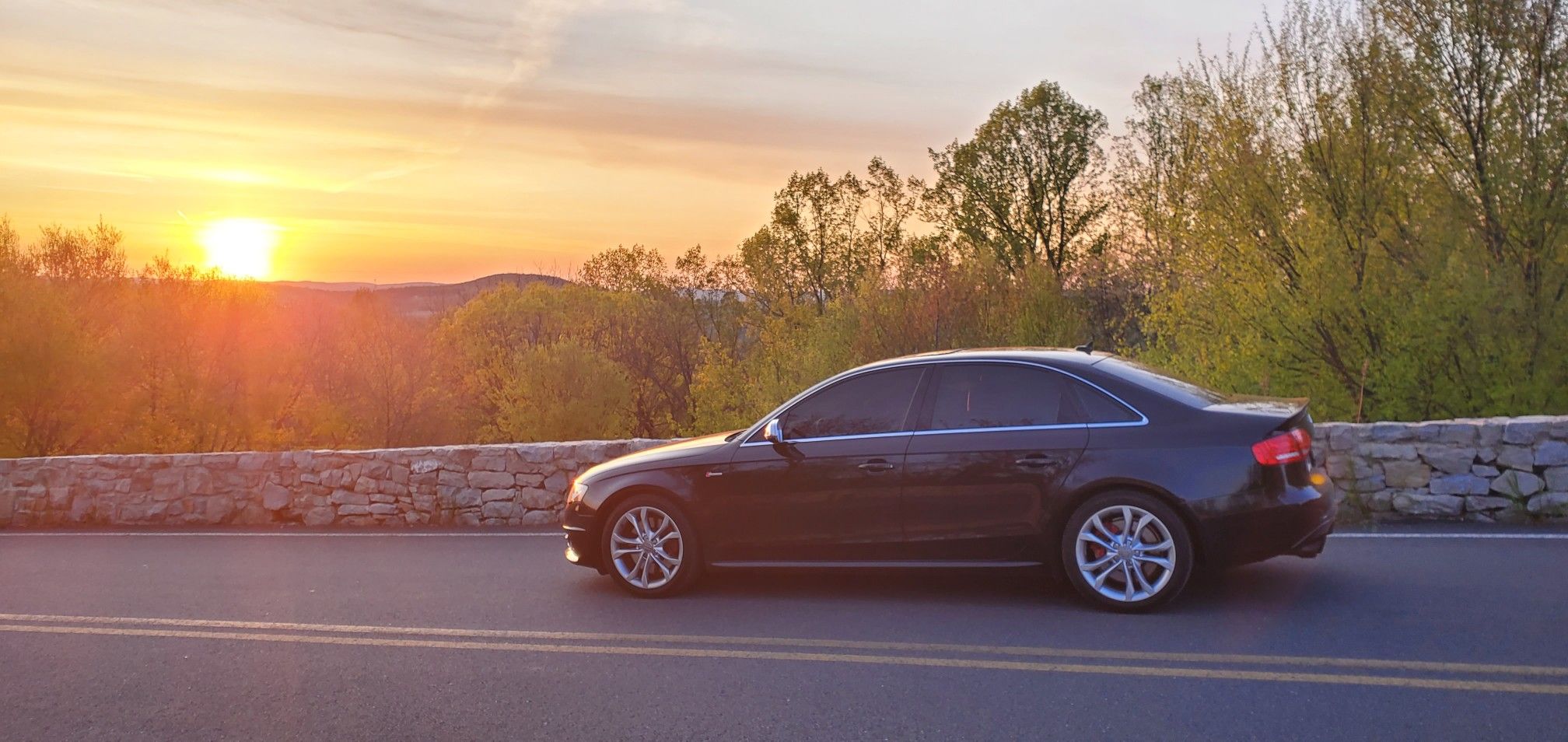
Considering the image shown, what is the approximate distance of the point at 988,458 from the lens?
6793 mm

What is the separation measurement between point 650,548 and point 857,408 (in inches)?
62.9

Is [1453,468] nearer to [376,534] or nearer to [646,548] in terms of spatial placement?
[646,548]

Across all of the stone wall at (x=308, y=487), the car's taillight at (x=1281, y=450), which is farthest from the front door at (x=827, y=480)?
the stone wall at (x=308, y=487)

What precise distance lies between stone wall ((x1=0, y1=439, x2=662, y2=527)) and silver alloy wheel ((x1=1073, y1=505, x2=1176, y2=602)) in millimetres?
5671

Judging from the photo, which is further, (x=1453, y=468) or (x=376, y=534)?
(x=376, y=534)

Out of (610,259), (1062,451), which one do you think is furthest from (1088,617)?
(610,259)

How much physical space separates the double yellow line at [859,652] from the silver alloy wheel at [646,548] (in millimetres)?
887

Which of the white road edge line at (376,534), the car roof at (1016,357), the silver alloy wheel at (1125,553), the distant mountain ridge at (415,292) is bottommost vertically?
the white road edge line at (376,534)

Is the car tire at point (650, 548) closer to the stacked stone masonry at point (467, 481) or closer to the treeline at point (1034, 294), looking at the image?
the stacked stone masonry at point (467, 481)

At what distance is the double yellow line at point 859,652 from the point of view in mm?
5137

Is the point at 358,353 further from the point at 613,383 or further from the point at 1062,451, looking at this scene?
the point at 1062,451

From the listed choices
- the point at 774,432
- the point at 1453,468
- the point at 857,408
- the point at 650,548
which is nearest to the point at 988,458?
the point at 857,408

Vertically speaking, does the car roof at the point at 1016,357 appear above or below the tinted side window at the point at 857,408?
above

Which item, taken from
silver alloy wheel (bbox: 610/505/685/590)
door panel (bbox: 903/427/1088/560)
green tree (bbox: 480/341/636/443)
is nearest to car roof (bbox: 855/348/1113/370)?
door panel (bbox: 903/427/1088/560)
